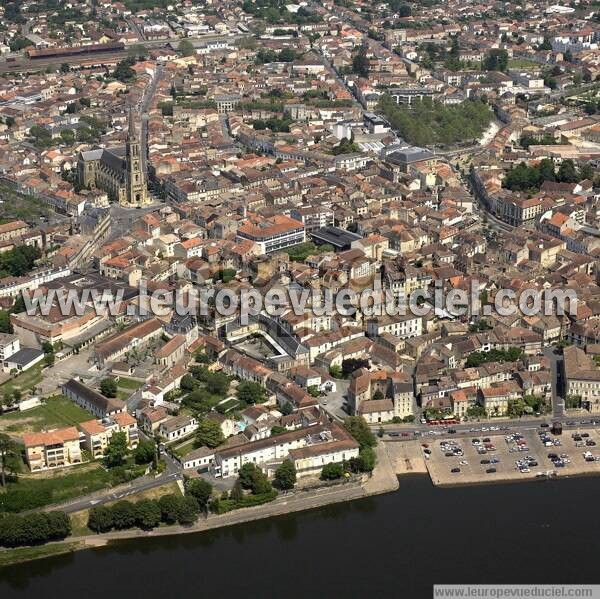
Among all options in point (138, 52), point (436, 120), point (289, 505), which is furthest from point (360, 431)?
point (138, 52)

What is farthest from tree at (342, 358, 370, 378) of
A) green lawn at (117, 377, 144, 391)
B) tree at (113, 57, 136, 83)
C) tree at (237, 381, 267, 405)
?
tree at (113, 57, 136, 83)

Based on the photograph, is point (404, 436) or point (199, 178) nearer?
point (404, 436)

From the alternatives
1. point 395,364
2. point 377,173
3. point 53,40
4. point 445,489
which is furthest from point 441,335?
point 53,40

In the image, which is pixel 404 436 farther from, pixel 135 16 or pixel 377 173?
pixel 135 16

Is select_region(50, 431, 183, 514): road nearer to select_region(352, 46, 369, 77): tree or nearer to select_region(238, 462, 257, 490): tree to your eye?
select_region(238, 462, 257, 490): tree

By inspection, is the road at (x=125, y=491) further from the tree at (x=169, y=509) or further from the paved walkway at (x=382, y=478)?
the paved walkway at (x=382, y=478)

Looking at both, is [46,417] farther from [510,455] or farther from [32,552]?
[510,455]

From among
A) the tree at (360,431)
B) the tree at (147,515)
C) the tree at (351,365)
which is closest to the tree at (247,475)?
the tree at (147,515)
